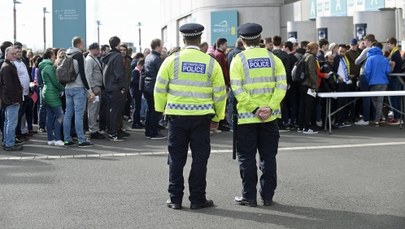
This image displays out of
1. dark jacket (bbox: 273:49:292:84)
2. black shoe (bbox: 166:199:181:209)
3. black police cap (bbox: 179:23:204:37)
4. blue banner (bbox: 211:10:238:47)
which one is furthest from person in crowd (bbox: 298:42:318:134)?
blue banner (bbox: 211:10:238:47)

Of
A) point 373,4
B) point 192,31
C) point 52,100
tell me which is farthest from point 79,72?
point 373,4

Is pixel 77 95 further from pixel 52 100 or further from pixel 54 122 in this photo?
pixel 54 122

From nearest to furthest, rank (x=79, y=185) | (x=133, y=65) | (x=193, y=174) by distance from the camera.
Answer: (x=193, y=174), (x=79, y=185), (x=133, y=65)

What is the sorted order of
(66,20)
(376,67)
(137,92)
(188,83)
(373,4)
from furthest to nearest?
(373,4) < (66,20) < (137,92) < (376,67) < (188,83)

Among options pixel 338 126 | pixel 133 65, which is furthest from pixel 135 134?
pixel 338 126

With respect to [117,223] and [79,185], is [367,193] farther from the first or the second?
[79,185]

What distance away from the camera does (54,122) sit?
12.2 metres

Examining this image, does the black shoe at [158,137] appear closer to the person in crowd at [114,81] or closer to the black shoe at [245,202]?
the person in crowd at [114,81]

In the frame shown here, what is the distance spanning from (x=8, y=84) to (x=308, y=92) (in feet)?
19.7

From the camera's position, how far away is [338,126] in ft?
48.4

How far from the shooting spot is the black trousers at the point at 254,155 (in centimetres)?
699

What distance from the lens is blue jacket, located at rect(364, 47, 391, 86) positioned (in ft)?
46.9

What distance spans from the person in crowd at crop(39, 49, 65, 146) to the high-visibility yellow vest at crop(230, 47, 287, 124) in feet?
18.5

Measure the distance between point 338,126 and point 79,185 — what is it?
26.3ft
